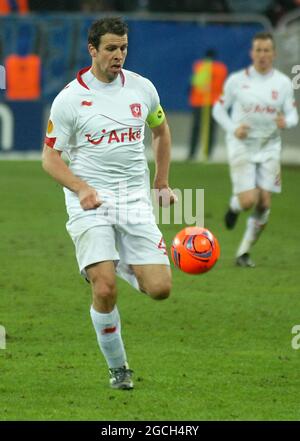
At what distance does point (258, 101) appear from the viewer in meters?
14.1

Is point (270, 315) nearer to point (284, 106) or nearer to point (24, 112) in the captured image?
point (284, 106)

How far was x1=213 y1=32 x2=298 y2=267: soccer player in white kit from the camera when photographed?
44.6 ft

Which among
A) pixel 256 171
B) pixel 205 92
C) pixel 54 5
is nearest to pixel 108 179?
pixel 256 171

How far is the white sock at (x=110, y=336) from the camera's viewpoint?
8000 mm

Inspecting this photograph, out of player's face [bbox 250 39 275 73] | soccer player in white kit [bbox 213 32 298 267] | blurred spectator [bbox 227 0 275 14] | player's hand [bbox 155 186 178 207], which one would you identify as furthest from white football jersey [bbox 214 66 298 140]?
blurred spectator [bbox 227 0 275 14]

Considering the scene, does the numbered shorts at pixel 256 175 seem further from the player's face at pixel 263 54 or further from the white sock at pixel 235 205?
the player's face at pixel 263 54

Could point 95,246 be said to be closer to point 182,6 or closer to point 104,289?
point 104,289

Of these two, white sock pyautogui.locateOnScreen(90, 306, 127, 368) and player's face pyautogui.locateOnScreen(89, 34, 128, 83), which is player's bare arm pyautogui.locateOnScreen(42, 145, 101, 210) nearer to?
player's face pyautogui.locateOnScreen(89, 34, 128, 83)

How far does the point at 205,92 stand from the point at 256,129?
11515 mm

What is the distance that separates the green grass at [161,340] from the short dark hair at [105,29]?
2.32 meters

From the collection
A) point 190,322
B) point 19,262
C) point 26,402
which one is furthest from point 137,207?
point 19,262

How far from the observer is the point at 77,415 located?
7.38 metres

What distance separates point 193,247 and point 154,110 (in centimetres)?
102

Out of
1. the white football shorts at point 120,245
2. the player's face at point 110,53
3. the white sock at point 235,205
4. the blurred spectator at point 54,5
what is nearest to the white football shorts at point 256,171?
the white sock at point 235,205
